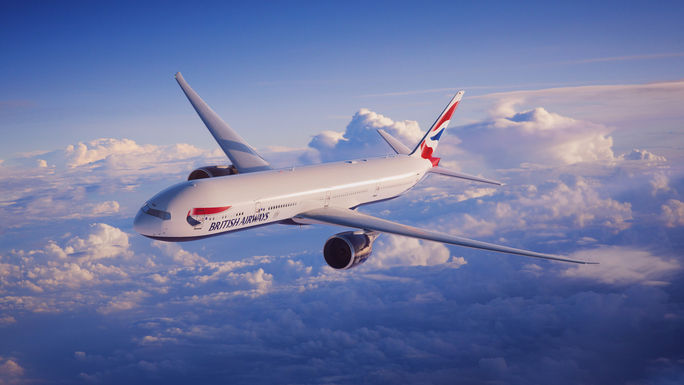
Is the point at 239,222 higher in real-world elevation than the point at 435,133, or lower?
lower

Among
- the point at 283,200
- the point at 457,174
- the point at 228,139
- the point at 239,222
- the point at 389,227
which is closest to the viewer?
the point at 239,222

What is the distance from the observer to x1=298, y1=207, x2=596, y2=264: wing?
77.2 ft

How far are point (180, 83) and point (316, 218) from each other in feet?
75.2

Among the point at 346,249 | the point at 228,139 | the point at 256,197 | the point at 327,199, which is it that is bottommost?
the point at 346,249

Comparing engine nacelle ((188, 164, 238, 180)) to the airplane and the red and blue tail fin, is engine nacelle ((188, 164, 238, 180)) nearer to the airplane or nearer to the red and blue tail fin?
the airplane

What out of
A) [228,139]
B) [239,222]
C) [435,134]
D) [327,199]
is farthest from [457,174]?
[239,222]

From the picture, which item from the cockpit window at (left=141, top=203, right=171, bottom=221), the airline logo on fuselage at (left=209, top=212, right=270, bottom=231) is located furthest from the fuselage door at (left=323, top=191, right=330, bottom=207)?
the cockpit window at (left=141, top=203, right=171, bottom=221)

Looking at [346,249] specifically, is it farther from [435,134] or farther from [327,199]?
[435,134]

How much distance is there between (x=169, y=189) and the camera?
25.8 metres

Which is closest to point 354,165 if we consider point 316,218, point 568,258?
point 316,218

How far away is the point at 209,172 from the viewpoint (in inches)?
1318

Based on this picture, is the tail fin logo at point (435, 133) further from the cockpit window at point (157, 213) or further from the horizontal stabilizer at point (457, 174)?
the cockpit window at point (157, 213)

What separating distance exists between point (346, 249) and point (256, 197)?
6072 millimetres

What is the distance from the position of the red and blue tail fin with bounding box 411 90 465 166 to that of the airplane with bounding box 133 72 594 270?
12.2ft
